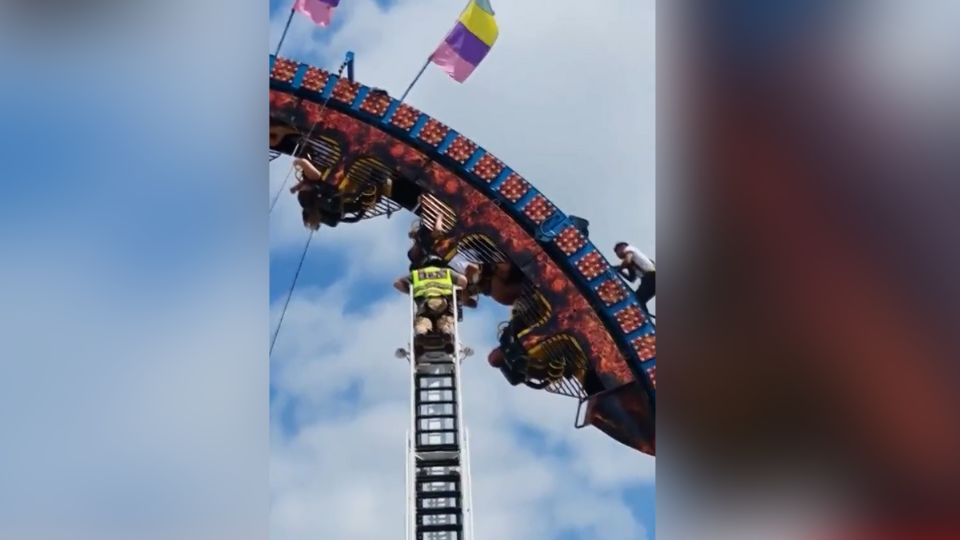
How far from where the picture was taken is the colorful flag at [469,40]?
10195mm

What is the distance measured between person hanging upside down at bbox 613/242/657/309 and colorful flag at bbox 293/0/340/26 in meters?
3.39

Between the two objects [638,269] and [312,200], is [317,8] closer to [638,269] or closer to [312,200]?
[312,200]

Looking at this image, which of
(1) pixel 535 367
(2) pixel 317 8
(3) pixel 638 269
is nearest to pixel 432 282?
(1) pixel 535 367

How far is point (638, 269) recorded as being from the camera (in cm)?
1139

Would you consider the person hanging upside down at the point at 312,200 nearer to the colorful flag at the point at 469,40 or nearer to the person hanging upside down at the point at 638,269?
the colorful flag at the point at 469,40

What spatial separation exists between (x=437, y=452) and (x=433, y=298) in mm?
1547

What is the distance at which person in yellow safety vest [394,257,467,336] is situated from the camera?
1141cm

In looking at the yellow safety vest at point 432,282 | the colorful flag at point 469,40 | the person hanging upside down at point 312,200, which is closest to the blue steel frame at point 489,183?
the person hanging upside down at point 312,200

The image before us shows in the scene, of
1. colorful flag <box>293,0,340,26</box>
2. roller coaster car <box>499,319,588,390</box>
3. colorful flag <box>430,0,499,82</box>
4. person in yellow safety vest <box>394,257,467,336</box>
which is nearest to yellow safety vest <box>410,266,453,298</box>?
person in yellow safety vest <box>394,257,467,336</box>

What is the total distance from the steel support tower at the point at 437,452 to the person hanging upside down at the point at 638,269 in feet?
5.15
